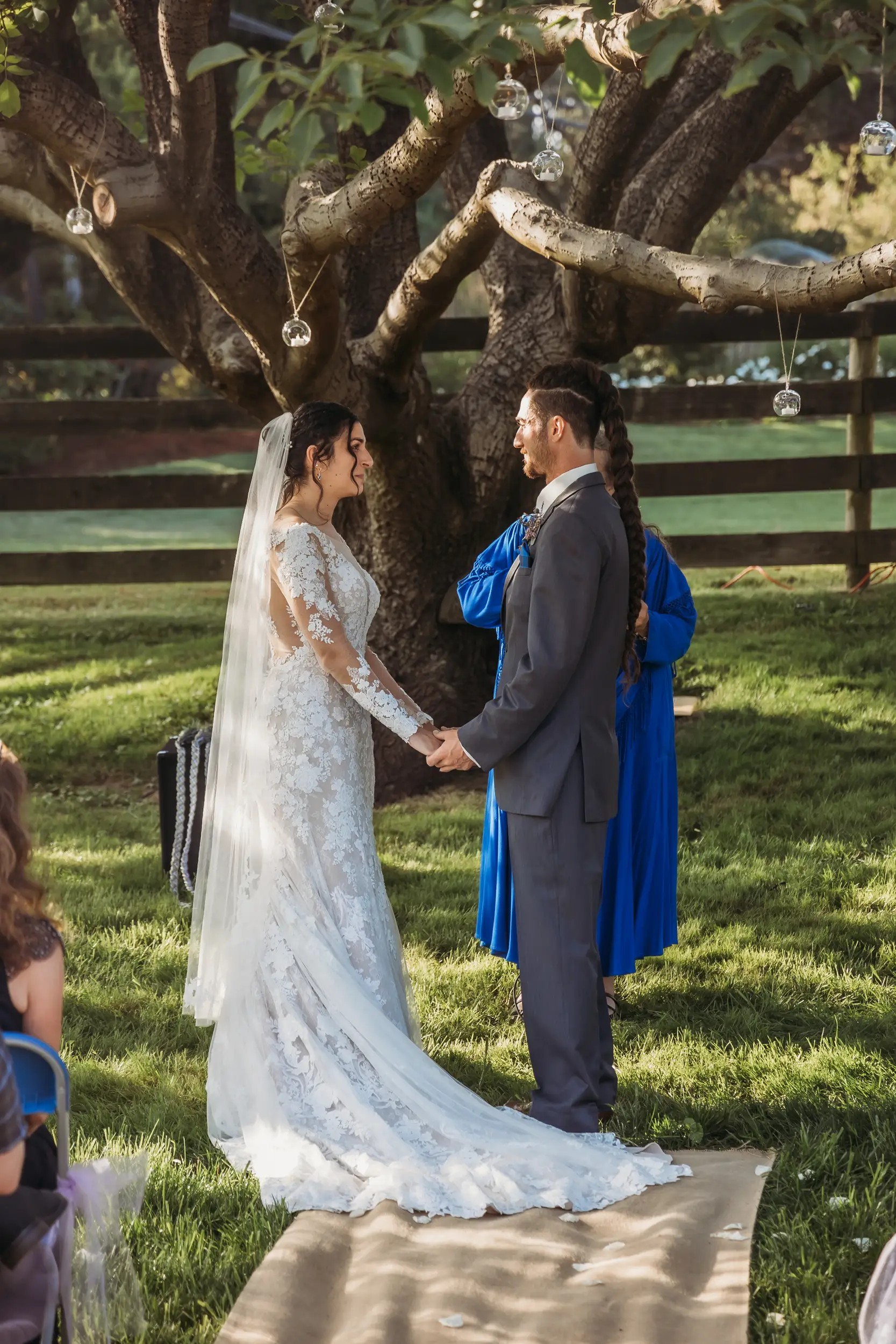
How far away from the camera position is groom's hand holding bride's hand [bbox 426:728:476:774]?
13.4 feet

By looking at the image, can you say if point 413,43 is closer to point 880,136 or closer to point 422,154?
point 880,136

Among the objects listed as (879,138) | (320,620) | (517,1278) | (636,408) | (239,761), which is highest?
(636,408)

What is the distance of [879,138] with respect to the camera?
3.34m

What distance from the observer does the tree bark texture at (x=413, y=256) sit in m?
4.76

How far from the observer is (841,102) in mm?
19891

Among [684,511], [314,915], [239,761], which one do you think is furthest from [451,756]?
[684,511]

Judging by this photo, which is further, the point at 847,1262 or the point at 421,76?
the point at 421,76

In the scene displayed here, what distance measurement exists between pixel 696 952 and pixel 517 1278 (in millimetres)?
2353

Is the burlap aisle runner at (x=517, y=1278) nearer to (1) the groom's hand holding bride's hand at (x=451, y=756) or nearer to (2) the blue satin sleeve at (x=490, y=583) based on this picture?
(1) the groom's hand holding bride's hand at (x=451, y=756)

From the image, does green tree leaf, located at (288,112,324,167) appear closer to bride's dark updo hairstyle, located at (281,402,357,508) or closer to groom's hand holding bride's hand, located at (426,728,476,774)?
bride's dark updo hairstyle, located at (281,402,357,508)

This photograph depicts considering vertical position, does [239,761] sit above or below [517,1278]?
above

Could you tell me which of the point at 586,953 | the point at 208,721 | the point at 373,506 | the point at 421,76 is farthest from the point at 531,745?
the point at 208,721

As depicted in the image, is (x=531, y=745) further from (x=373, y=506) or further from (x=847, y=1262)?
(x=373, y=506)

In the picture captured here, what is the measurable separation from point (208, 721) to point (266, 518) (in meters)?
4.26
